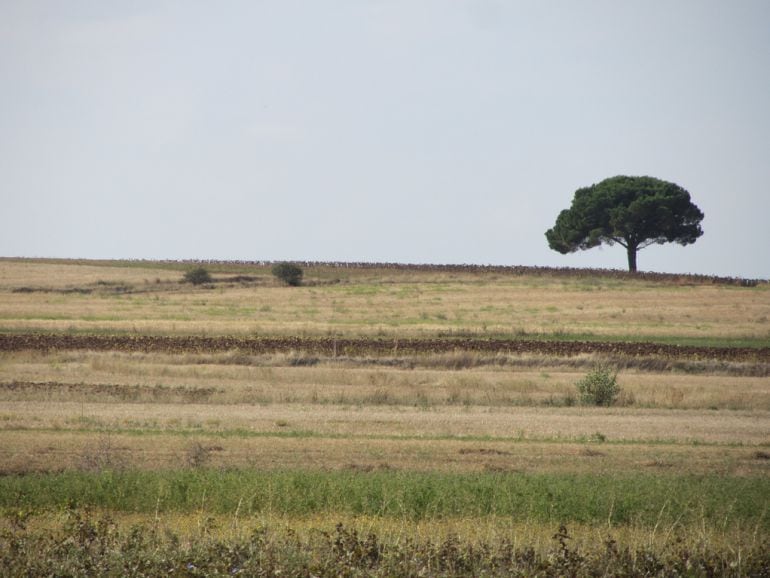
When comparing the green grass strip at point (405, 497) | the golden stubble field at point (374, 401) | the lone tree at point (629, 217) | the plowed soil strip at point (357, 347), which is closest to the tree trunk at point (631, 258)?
the lone tree at point (629, 217)

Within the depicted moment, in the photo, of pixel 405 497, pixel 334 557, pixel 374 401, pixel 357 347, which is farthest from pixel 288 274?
pixel 334 557

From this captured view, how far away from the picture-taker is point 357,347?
141 ft

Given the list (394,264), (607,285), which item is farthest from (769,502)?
(394,264)

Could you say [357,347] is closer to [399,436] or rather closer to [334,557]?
[399,436]

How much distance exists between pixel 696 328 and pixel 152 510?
4790 cm

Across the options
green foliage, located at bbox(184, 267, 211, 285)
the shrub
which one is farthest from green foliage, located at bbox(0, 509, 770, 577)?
green foliage, located at bbox(184, 267, 211, 285)

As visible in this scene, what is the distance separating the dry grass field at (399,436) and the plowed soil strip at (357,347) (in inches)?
64.5

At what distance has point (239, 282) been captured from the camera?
86188mm

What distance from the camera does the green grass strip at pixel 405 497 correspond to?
48.2 feet

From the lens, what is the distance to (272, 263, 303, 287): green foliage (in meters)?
85.0

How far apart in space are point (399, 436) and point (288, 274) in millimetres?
64033

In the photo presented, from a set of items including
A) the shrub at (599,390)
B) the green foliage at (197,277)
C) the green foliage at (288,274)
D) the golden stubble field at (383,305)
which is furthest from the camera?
the green foliage at (197,277)

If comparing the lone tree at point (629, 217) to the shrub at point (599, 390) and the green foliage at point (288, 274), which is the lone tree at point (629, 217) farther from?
the shrub at point (599, 390)

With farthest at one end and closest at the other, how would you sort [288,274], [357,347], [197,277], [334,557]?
[197,277] < [288,274] < [357,347] < [334,557]
